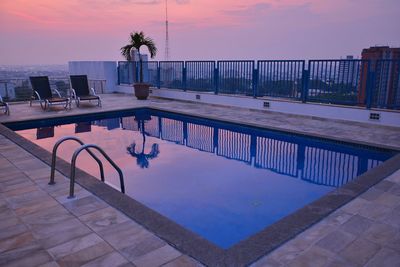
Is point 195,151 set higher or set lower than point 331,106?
lower

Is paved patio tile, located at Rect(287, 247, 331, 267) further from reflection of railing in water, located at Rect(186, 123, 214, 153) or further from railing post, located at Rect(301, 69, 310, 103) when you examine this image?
railing post, located at Rect(301, 69, 310, 103)

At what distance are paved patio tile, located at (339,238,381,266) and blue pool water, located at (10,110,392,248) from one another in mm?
1238

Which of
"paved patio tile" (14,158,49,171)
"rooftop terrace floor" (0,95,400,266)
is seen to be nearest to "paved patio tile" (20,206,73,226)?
"rooftop terrace floor" (0,95,400,266)

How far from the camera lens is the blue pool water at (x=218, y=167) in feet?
13.6

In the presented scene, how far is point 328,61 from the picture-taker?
8.46 meters

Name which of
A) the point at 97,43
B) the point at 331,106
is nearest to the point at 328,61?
the point at 331,106

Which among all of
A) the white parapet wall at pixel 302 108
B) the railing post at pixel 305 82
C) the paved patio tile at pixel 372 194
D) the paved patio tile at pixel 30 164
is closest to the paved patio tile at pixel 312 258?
the paved patio tile at pixel 372 194

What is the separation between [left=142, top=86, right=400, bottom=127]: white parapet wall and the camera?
7578 millimetres

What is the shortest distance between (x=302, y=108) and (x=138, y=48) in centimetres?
736

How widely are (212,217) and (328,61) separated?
20.7 ft

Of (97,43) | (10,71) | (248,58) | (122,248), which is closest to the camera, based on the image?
(122,248)

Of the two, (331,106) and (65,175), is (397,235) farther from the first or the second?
(331,106)

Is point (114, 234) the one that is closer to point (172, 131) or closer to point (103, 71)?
point (172, 131)

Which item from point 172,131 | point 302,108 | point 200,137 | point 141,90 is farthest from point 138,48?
point 302,108
